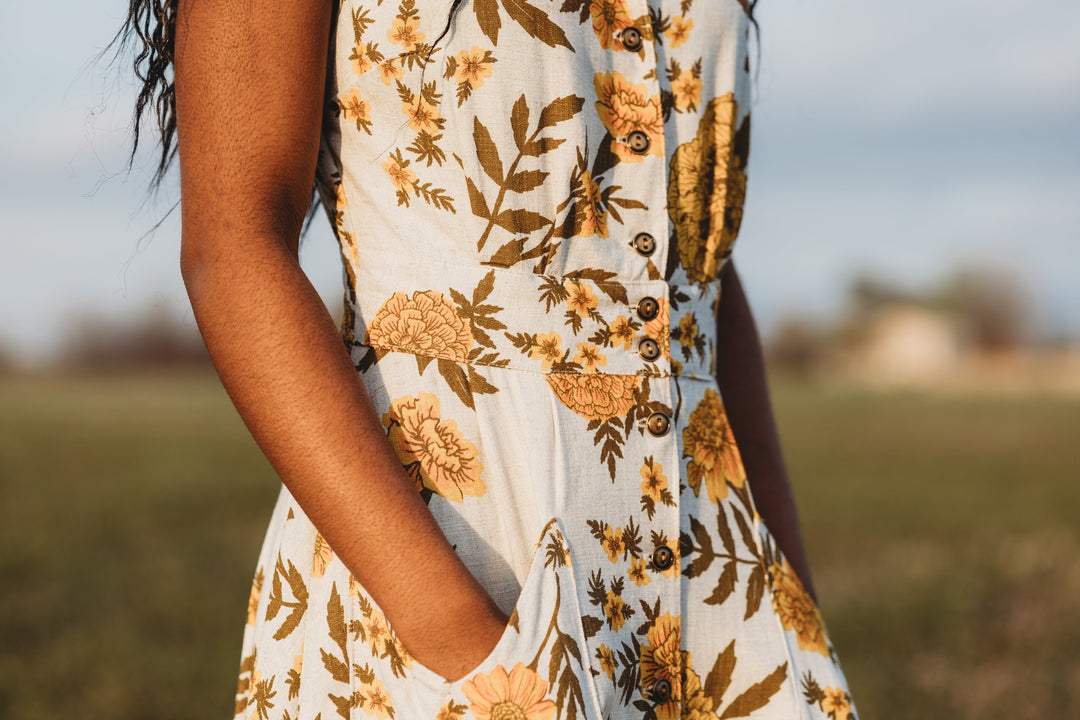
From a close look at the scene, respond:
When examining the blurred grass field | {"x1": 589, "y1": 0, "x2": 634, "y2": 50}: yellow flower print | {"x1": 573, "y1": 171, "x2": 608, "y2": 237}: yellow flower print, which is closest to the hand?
{"x1": 573, "y1": 171, "x2": 608, "y2": 237}: yellow flower print

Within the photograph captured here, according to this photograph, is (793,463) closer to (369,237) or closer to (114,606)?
(114,606)

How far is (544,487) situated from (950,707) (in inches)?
181

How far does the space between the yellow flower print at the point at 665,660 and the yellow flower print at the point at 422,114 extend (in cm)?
59

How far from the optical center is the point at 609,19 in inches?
43.6

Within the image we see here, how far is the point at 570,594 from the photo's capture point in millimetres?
954

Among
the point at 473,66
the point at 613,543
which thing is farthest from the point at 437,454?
the point at 473,66

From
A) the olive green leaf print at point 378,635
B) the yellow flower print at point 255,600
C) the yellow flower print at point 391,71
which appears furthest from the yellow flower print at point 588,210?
the yellow flower print at point 255,600

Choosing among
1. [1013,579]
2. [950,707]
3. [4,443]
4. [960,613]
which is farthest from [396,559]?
[4,443]

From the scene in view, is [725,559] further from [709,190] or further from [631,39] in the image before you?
[631,39]

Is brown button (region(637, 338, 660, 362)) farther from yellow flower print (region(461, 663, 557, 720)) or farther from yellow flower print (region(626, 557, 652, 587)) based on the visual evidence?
yellow flower print (region(461, 663, 557, 720))

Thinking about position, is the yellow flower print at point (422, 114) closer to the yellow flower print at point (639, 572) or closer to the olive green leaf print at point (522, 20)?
the olive green leaf print at point (522, 20)

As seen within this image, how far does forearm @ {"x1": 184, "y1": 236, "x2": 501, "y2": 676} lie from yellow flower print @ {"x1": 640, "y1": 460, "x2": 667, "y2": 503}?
→ 0.75ft

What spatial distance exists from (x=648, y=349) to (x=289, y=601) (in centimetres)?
50

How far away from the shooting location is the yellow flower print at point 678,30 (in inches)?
46.1
